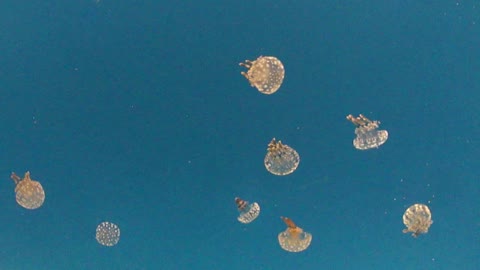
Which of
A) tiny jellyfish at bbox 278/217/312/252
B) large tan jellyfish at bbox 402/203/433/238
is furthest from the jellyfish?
large tan jellyfish at bbox 402/203/433/238

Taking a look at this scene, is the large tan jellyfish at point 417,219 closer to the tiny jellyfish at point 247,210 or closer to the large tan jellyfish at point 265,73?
the tiny jellyfish at point 247,210

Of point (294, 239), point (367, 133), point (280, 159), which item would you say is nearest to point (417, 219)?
point (367, 133)

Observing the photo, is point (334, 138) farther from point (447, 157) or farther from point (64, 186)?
point (64, 186)

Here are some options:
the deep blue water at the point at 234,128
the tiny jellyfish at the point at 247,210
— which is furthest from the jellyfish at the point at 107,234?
the tiny jellyfish at the point at 247,210

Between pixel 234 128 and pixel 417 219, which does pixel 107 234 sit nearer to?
pixel 234 128

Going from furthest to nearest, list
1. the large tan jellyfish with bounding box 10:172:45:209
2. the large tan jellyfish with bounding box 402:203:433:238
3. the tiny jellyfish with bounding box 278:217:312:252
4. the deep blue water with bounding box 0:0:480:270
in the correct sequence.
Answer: the large tan jellyfish with bounding box 10:172:45:209 < the tiny jellyfish with bounding box 278:217:312:252 < the large tan jellyfish with bounding box 402:203:433:238 < the deep blue water with bounding box 0:0:480:270

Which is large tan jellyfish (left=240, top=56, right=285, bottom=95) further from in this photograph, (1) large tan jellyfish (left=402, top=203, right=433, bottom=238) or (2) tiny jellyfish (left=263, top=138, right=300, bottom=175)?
(1) large tan jellyfish (left=402, top=203, right=433, bottom=238)
